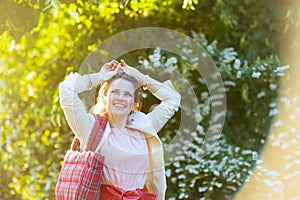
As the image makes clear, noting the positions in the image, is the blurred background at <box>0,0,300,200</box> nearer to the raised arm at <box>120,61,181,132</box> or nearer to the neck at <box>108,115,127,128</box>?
the raised arm at <box>120,61,181,132</box>

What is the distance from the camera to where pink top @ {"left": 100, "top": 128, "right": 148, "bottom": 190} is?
9.61 ft

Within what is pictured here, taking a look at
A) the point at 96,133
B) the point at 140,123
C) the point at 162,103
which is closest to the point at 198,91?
the point at 162,103

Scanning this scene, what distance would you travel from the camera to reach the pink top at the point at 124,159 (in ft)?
9.61

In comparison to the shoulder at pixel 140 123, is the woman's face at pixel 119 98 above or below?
above

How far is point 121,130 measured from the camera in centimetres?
301

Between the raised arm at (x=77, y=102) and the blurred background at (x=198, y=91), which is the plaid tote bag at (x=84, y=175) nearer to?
the raised arm at (x=77, y=102)

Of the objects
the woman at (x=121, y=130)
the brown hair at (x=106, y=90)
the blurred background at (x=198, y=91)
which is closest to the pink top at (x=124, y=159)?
the woman at (x=121, y=130)

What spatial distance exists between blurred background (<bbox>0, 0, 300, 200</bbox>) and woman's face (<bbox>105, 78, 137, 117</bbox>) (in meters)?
2.09

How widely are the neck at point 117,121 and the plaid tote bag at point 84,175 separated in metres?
0.09

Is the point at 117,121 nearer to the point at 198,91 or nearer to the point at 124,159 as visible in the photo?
the point at 124,159

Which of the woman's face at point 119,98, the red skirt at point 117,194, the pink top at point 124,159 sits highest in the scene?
the woman's face at point 119,98

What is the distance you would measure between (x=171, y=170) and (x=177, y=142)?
618 millimetres

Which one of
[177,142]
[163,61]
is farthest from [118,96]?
[163,61]

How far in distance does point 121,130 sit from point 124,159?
13 cm
